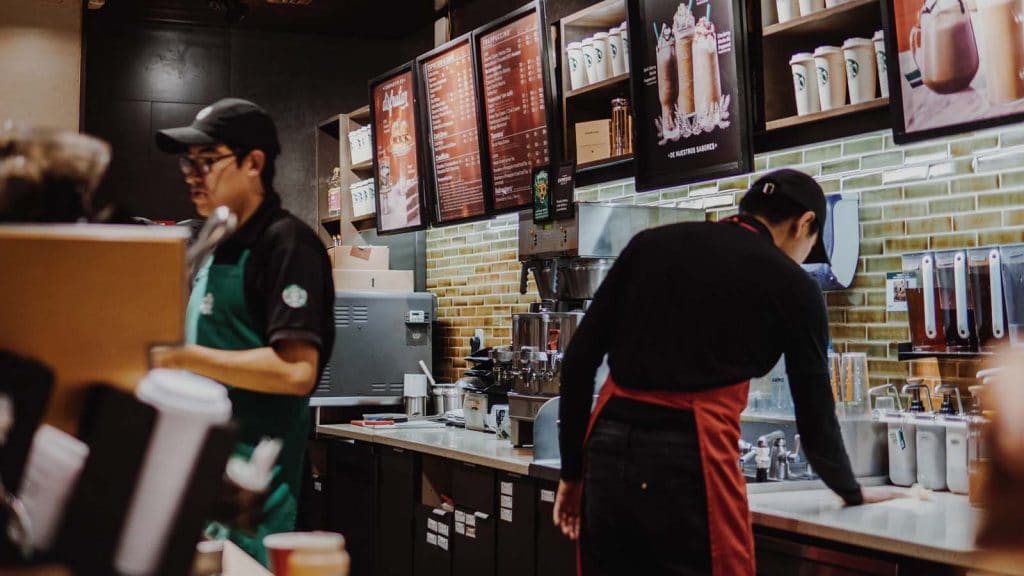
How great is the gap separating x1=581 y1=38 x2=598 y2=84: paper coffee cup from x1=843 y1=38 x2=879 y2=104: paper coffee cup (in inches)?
59.3

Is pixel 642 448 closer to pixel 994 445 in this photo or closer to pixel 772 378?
pixel 772 378

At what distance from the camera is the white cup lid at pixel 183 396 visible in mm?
910

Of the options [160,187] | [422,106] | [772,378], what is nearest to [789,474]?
[772,378]

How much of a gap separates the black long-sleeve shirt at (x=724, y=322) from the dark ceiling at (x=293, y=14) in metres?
4.57

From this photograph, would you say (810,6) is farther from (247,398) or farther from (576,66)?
(247,398)

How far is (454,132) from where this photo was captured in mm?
5867

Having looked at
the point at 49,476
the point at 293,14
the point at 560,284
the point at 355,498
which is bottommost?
the point at 355,498

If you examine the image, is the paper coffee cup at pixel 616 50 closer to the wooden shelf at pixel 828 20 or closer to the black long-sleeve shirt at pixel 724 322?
the wooden shelf at pixel 828 20

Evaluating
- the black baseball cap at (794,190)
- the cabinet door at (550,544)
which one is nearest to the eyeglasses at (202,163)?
the black baseball cap at (794,190)

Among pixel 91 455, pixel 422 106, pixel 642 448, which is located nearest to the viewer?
pixel 91 455

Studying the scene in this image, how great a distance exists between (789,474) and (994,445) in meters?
2.51

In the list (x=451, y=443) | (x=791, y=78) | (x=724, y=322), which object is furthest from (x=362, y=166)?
(x=724, y=322)

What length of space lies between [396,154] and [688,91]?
2.66 meters

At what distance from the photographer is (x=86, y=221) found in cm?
110
